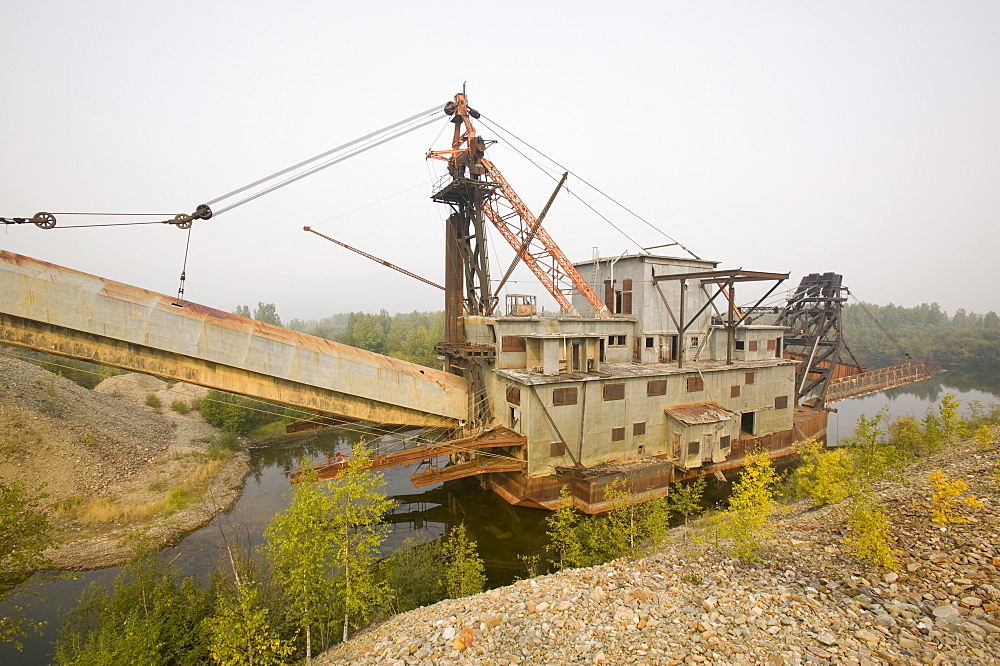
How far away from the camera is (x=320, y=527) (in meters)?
5.89

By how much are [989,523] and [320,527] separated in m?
9.47

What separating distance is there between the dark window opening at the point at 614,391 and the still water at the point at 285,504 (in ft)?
14.1

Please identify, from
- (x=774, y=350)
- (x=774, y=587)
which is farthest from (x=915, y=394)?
(x=774, y=587)

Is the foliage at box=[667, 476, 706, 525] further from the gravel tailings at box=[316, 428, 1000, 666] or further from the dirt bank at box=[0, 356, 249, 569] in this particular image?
the dirt bank at box=[0, 356, 249, 569]

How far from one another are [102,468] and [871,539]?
20.2 m

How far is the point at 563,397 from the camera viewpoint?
41.4 feet

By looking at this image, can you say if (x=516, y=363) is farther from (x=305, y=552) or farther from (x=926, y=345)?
(x=926, y=345)

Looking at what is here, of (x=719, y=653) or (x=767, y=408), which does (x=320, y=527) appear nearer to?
(x=719, y=653)

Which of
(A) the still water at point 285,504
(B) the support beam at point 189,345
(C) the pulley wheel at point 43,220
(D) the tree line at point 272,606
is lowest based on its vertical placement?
(A) the still water at point 285,504

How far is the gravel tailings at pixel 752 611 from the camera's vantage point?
13.8 feet

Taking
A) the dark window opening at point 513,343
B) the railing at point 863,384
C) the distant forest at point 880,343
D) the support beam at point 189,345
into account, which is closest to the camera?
the support beam at point 189,345

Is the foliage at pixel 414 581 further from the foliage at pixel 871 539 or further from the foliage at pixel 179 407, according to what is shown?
the foliage at pixel 179 407

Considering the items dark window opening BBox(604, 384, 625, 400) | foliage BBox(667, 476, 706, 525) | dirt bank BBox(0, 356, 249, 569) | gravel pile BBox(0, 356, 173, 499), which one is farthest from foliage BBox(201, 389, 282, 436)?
foliage BBox(667, 476, 706, 525)

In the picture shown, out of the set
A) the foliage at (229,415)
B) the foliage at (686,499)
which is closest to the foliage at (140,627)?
the foliage at (686,499)
